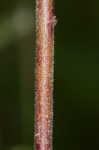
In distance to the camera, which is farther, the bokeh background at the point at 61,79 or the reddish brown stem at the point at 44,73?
the bokeh background at the point at 61,79

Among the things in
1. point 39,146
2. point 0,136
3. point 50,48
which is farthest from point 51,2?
point 0,136

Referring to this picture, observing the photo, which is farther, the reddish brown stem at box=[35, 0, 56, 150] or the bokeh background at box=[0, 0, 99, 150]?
the bokeh background at box=[0, 0, 99, 150]

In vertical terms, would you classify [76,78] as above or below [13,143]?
above

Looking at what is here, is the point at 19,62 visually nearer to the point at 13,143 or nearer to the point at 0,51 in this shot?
the point at 0,51

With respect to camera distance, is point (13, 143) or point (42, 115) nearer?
point (42, 115)
